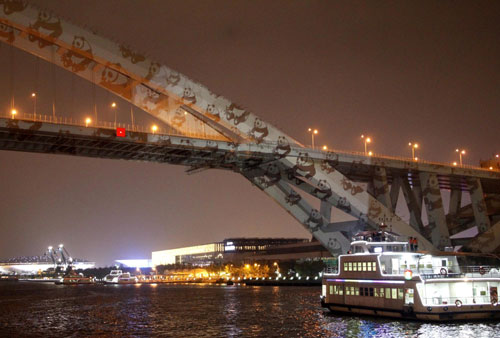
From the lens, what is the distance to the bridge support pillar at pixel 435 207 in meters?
51.2

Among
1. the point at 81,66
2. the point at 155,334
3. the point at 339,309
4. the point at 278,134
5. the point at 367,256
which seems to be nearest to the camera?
the point at 155,334

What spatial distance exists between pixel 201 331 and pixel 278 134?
21.0 metres

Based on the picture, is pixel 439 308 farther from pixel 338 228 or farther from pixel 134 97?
pixel 134 97

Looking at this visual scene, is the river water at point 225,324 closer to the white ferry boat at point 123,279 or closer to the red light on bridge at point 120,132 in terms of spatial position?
the red light on bridge at point 120,132

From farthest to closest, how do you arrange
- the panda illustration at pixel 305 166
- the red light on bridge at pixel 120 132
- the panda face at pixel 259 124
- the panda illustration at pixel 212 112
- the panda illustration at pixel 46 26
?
the panda illustration at pixel 305 166, the panda face at pixel 259 124, the panda illustration at pixel 212 112, the panda illustration at pixel 46 26, the red light on bridge at pixel 120 132

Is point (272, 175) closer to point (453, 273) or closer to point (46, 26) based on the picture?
point (46, 26)

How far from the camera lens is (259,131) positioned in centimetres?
4253

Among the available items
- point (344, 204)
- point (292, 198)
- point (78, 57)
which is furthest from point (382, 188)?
point (78, 57)

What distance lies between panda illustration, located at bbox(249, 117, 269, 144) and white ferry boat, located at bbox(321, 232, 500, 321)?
15.7 metres

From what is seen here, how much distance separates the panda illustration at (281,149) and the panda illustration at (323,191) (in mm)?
3669

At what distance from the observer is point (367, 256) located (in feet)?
88.1

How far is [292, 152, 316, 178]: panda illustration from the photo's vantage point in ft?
142

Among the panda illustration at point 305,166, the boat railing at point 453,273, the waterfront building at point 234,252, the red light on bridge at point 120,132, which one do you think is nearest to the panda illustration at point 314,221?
the panda illustration at point 305,166

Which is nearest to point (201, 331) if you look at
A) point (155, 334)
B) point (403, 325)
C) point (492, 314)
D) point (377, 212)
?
point (155, 334)
